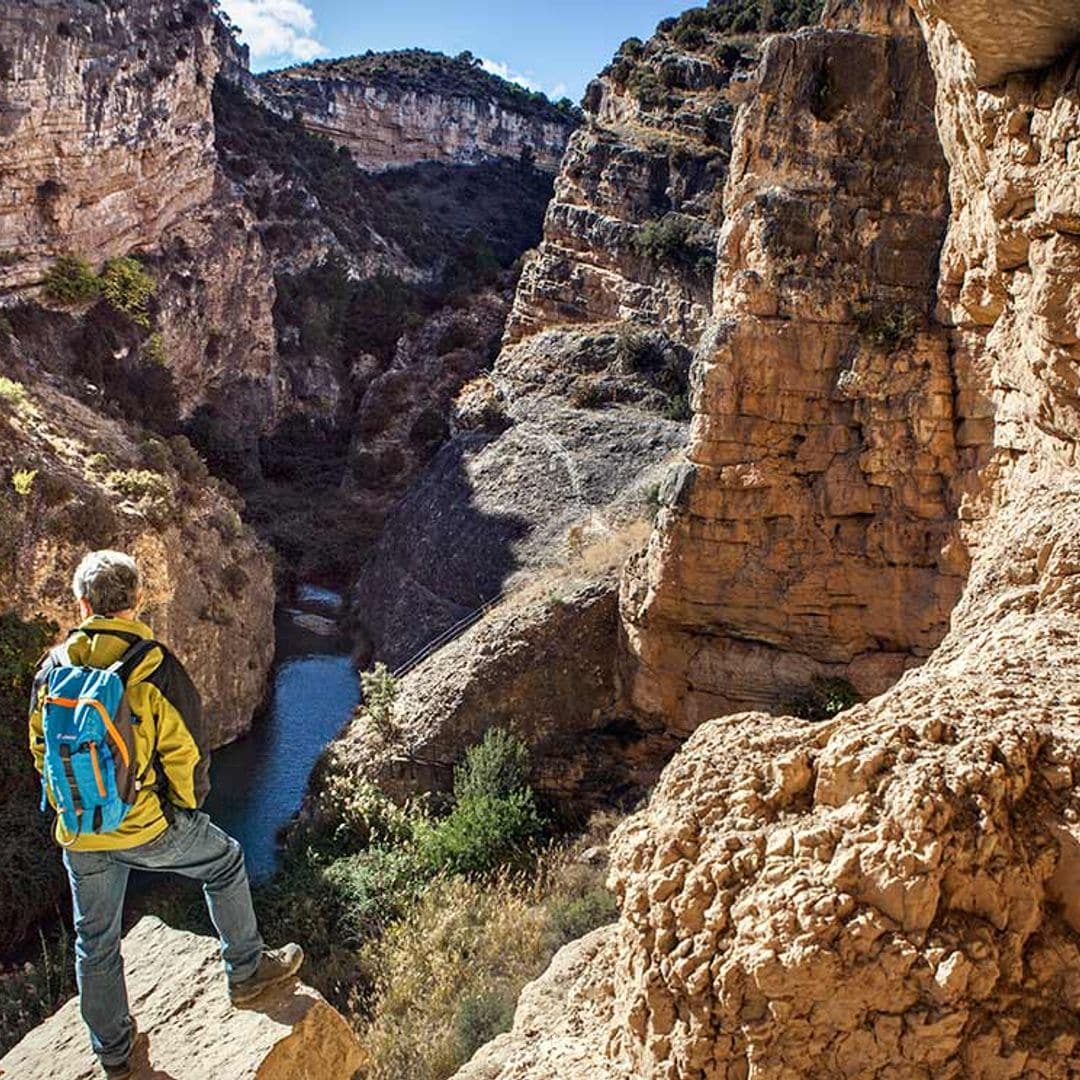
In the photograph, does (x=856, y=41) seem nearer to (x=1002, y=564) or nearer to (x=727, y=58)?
(x=1002, y=564)

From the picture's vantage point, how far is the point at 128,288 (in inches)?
1242

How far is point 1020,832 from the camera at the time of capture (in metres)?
3.64

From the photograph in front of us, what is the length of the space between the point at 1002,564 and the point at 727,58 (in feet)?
109

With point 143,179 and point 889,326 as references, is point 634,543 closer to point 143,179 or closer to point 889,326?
point 889,326

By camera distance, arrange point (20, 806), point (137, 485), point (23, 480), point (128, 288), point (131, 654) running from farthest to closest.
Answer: point (128, 288), point (137, 485), point (23, 480), point (20, 806), point (131, 654)

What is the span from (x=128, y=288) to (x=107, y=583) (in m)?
30.1

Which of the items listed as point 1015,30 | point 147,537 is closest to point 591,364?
point 147,537

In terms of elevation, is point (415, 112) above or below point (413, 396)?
above

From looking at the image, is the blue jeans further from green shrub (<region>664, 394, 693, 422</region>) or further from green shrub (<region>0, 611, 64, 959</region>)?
green shrub (<region>664, 394, 693, 422</region>)

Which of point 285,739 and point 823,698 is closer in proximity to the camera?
point 823,698

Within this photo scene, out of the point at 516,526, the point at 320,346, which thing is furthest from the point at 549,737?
the point at 320,346

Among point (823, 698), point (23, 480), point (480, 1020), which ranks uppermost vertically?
point (23, 480)

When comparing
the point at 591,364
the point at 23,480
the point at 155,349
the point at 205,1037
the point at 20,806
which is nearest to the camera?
the point at 205,1037

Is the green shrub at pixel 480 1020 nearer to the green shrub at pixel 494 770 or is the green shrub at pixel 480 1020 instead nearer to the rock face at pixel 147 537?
the green shrub at pixel 494 770
